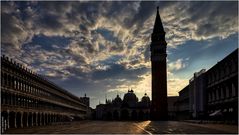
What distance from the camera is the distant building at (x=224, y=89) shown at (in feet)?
212

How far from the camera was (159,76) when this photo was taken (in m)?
139

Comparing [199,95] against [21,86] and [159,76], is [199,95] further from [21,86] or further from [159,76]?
[21,86]

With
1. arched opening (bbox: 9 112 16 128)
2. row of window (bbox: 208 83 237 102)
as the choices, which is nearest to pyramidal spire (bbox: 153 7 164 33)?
row of window (bbox: 208 83 237 102)

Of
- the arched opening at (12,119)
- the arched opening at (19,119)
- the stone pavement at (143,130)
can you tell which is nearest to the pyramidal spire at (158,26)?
the arched opening at (19,119)

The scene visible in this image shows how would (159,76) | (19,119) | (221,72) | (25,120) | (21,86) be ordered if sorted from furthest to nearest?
(159,76) → (25,120) → (221,72) → (21,86) → (19,119)

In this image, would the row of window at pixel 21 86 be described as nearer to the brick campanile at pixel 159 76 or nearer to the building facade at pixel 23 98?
the building facade at pixel 23 98

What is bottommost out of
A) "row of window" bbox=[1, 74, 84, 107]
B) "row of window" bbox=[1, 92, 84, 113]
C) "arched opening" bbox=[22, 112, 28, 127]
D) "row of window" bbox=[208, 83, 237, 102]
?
"arched opening" bbox=[22, 112, 28, 127]

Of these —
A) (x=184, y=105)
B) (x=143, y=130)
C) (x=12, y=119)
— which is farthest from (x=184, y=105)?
(x=143, y=130)

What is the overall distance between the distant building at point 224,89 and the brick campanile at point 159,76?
157ft

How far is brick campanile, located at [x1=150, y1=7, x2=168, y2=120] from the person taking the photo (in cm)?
13638

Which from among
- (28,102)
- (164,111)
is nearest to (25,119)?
(28,102)

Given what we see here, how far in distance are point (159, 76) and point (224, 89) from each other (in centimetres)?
6637

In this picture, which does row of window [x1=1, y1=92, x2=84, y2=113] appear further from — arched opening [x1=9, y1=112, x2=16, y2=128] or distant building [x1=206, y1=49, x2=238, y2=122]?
distant building [x1=206, y1=49, x2=238, y2=122]

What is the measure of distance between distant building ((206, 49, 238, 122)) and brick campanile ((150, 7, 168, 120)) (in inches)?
1888
